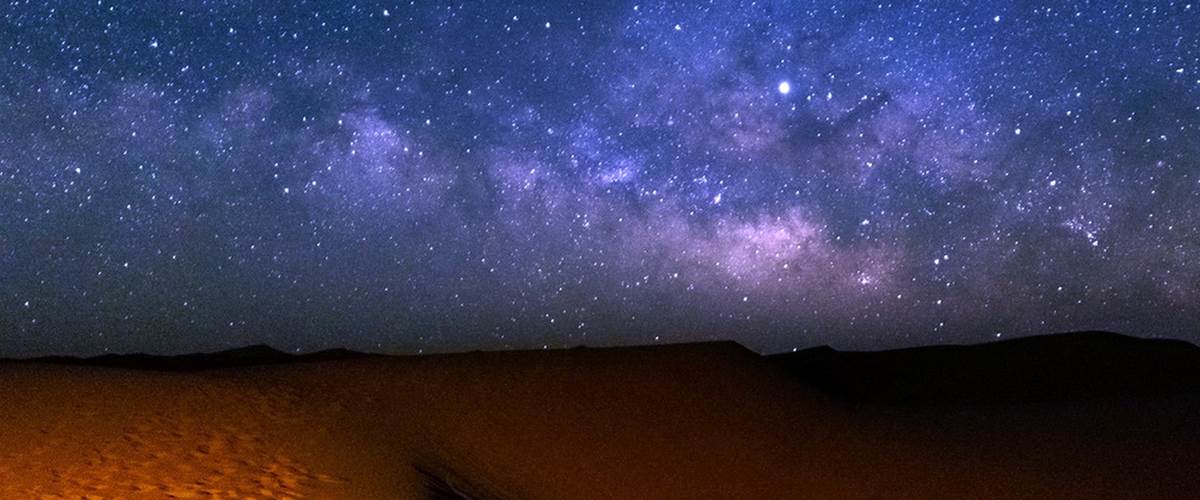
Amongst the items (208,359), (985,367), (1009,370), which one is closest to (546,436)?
(208,359)

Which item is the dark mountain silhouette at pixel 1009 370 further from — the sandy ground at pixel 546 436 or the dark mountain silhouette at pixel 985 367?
the sandy ground at pixel 546 436

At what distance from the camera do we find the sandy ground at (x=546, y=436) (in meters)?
8.78

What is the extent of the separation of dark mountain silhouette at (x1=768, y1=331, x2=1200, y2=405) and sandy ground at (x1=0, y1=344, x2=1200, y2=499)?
3393 millimetres

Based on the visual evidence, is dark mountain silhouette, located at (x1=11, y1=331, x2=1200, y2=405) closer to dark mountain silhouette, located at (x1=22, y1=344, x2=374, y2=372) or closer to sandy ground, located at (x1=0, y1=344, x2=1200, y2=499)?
dark mountain silhouette, located at (x1=22, y1=344, x2=374, y2=372)

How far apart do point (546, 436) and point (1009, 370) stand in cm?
2094

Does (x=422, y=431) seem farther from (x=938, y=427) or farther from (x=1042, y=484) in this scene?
(x=938, y=427)

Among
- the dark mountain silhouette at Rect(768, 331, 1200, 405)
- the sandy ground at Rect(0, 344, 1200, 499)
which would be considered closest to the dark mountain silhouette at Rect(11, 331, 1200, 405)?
the dark mountain silhouette at Rect(768, 331, 1200, 405)

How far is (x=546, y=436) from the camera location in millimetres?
14570

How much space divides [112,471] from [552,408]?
343 inches

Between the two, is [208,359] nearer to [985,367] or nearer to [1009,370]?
[985,367]

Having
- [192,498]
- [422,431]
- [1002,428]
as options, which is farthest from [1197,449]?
[192,498]

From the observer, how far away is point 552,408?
16031 mm

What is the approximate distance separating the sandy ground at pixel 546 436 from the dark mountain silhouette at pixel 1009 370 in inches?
134

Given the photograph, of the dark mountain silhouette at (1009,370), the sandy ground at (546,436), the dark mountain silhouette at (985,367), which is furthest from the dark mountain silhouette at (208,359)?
the dark mountain silhouette at (1009,370)
